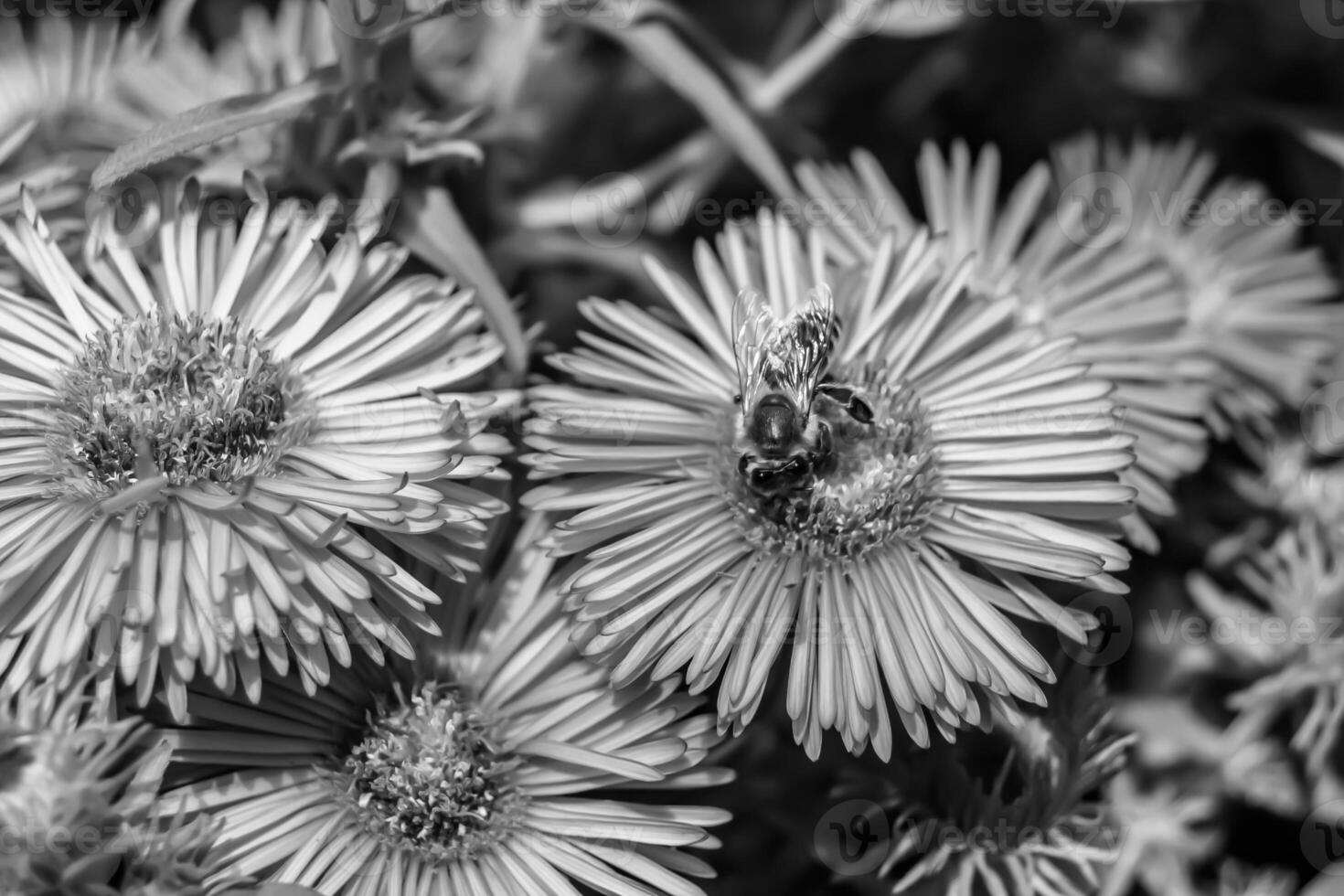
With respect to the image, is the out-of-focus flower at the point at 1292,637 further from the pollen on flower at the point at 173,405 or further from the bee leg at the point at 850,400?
the pollen on flower at the point at 173,405

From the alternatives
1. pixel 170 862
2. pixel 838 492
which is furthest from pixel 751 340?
pixel 170 862

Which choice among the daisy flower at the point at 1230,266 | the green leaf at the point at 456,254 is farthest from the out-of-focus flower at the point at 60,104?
the daisy flower at the point at 1230,266

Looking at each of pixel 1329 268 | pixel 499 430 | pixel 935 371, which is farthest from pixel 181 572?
pixel 1329 268

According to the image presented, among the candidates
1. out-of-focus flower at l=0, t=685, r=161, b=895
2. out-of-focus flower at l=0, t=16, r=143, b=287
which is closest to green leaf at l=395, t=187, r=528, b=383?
out-of-focus flower at l=0, t=16, r=143, b=287

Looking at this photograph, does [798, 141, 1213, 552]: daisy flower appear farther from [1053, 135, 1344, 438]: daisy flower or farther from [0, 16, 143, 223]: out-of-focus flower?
[0, 16, 143, 223]: out-of-focus flower

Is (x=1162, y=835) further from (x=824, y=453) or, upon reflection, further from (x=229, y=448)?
(x=229, y=448)

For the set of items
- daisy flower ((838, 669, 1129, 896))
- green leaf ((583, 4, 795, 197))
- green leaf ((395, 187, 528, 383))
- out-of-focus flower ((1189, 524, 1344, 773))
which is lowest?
daisy flower ((838, 669, 1129, 896))

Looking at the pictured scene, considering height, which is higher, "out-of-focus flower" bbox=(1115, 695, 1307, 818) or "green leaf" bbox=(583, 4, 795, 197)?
"green leaf" bbox=(583, 4, 795, 197)

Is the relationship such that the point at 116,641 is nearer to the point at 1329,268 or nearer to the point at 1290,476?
the point at 1290,476
